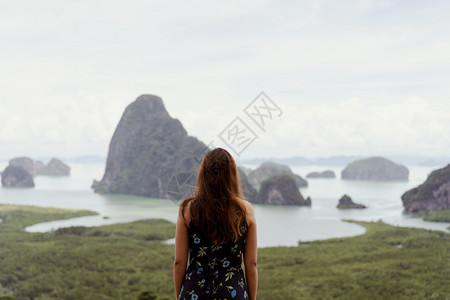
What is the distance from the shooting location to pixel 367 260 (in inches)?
514

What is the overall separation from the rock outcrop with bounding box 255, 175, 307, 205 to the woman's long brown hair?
3122cm

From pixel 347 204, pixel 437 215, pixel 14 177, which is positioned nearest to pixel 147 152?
pixel 14 177

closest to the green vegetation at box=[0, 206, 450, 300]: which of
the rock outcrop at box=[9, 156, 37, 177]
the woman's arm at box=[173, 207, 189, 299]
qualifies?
the woman's arm at box=[173, 207, 189, 299]

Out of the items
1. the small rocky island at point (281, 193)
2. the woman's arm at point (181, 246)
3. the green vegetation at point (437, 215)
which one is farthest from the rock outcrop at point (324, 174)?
the woman's arm at point (181, 246)

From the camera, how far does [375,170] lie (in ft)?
187

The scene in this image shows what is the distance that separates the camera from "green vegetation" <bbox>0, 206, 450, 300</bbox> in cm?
1034

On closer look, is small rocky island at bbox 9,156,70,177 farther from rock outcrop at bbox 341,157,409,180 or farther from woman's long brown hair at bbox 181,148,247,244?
woman's long brown hair at bbox 181,148,247,244

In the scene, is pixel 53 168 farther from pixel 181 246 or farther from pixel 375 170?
pixel 181 246

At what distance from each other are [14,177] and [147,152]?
14.0 meters

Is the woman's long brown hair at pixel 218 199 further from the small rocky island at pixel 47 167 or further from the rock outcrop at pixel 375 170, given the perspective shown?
the small rocky island at pixel 47 167

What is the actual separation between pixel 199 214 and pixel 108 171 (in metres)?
46.6

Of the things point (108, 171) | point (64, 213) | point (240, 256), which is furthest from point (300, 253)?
point (108, 171)

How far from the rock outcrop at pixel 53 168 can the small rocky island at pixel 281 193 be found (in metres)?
38.5

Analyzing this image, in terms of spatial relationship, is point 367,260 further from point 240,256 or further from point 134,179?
point 134,179
